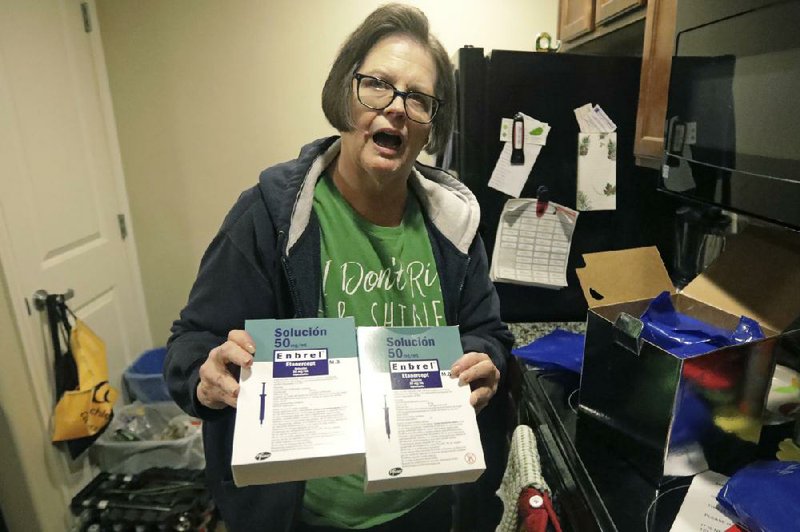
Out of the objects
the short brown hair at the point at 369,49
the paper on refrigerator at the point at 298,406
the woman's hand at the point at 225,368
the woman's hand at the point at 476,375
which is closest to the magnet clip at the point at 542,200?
the short brown hair at the point at 369,49

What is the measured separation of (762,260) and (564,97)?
0.75m

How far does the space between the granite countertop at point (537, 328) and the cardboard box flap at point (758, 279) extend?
56cm

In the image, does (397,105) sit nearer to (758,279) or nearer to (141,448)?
(758,279)

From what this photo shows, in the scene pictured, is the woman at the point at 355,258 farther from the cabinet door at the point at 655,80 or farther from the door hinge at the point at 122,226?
the door hinge at the point at 122,226

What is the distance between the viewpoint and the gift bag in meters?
1.67

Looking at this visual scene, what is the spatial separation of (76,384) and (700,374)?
6.27ft

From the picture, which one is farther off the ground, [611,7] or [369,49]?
[611,7]

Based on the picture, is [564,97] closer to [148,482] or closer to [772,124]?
[772,124]

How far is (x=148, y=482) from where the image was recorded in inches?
73.2

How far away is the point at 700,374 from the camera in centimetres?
73

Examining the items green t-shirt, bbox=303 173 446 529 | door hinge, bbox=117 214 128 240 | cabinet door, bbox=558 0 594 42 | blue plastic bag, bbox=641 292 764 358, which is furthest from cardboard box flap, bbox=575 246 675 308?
door hinge, bbox=117 214 128 240

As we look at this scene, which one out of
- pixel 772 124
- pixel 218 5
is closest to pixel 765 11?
pixel 772 124

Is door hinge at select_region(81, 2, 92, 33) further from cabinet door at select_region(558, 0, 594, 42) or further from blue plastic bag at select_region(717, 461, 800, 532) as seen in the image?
blue plastic bag at select_region(717, 461, 800, 532)

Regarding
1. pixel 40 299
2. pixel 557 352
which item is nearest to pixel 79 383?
pixel 40 299
